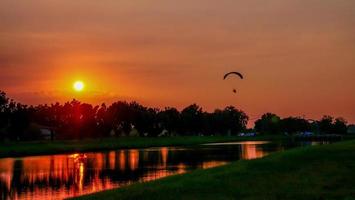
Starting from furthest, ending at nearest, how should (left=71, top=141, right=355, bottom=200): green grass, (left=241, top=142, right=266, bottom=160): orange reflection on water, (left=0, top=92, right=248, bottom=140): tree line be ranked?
1. (left=0, top=92, right=248, bottom=140): tree line
2. (left=241, top=142, right=266, bottom=160): orange reflection on water
3. (left=71, top=141, right=355, bottom=200): green grass

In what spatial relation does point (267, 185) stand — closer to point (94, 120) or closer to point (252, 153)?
point (252, 153)

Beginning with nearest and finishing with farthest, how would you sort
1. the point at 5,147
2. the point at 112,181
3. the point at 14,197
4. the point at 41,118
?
the point at 14,197, the point at 112,181, the point at 5,147, the point at 41,118

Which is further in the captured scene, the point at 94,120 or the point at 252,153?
the point at 94,120

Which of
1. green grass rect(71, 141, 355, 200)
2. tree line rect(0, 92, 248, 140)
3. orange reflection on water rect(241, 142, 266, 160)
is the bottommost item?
green grass rect(71, 141, 355, 200)

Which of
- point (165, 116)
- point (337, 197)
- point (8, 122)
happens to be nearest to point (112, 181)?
point (337, 197)

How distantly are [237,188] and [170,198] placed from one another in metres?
4.08

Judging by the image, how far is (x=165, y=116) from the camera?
19700 cm

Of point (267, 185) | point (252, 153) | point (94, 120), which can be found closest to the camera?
point (267, 185)

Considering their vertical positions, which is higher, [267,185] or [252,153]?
[252,153]

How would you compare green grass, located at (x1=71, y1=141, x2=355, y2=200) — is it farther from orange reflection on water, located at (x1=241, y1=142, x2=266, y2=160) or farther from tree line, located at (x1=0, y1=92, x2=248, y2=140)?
tree line, located at (x1=0, y1=92, x2=248, y2=140)

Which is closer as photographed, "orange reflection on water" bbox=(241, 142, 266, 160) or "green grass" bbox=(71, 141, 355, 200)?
"green grass" bbox=(71, 141, 355, 200)

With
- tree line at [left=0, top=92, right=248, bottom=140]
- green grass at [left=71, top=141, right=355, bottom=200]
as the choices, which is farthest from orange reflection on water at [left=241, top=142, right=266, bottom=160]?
tree line at [left=0, top=92, right=248, bottom=140]

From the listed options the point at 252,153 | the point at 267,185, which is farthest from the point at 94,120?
the point at 267,185

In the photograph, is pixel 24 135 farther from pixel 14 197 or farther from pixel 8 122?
pixel 14 197
